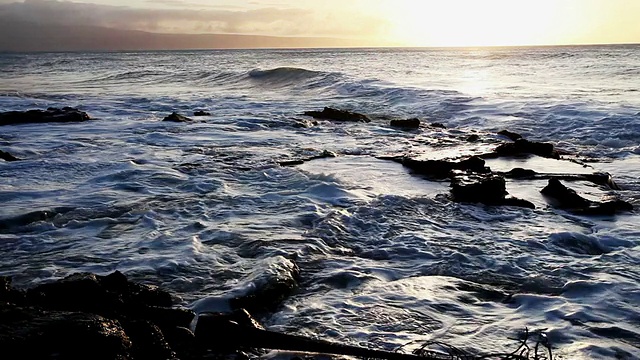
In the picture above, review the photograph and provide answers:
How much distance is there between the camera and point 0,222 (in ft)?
21.1

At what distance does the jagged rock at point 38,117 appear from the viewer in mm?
15703

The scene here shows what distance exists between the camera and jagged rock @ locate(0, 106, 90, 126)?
1570cm

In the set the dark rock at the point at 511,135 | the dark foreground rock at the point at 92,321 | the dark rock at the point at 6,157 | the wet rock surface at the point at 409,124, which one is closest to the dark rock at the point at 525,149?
the dark rock at the point at 511,135

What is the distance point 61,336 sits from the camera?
281cm

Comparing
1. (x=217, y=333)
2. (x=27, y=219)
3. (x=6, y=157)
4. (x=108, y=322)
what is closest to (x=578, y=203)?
(x=217, y=333)

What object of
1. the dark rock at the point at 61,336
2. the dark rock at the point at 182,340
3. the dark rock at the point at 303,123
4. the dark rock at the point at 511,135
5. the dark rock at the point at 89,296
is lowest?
the dark rock at the point at 303,123

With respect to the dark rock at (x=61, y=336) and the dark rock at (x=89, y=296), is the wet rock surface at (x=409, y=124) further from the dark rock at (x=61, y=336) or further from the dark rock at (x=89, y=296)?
the dark rock at (x=61, y=336)

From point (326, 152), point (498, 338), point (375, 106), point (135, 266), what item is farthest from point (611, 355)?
point (375, 106)

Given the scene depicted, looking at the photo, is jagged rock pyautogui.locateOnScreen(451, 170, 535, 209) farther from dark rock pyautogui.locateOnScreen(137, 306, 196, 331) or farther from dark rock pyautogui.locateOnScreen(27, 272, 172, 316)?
dark rock pyautogui.locateOnScreen(27, 272, 172, 316)

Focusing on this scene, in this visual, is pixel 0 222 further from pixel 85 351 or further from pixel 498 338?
pixel 498 338

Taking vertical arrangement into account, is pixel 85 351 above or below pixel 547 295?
above

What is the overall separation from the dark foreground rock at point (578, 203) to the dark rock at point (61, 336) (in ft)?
19.7

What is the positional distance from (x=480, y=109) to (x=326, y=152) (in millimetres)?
9677

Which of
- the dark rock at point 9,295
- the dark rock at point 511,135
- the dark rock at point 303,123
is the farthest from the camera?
the dark rock at point 303,123
